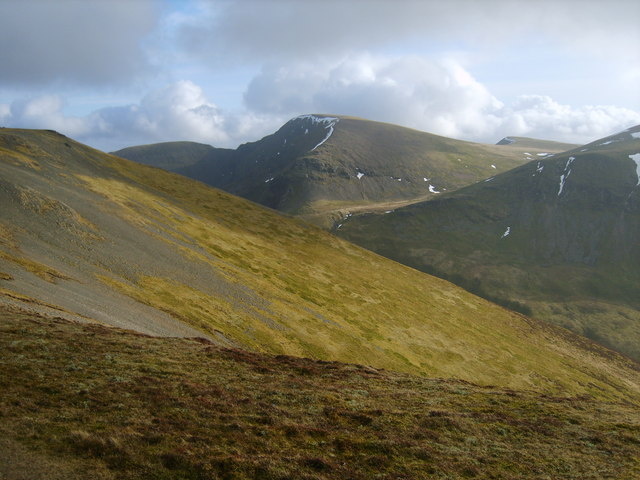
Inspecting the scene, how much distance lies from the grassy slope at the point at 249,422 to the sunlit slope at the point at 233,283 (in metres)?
15.9

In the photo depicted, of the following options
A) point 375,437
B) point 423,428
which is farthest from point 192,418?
point 423,428

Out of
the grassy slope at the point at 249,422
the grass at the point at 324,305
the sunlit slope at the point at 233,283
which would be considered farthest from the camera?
the grass at the point at 324,305

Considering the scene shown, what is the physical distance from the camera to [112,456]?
1705cm

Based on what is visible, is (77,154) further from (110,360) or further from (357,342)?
(110,360)

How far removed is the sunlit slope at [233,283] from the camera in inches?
2157

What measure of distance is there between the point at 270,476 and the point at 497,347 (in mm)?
88658

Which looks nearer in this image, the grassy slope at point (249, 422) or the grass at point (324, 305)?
the grassy slope at point (249, 422)

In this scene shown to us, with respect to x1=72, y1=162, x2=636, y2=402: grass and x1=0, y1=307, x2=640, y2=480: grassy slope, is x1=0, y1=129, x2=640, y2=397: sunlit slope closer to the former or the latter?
x1=72, y1=162, x2=636, y2=402: grass

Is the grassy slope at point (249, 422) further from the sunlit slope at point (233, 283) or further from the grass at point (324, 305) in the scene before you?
the grass at point (324, 305)

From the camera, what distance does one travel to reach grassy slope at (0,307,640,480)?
17688 mm

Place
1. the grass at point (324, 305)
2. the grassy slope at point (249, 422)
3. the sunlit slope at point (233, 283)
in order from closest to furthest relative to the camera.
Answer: the grassy slope at point (249, 422) → the sunlit slope at point (233, 283) → the grass at point (324, 305)

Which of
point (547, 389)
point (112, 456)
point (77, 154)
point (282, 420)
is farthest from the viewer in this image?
point (77, 154)

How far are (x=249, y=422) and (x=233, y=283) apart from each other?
54.3m

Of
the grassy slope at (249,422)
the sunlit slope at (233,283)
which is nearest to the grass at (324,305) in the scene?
the sunlit slope at (233,283)
